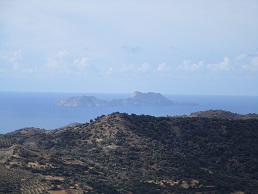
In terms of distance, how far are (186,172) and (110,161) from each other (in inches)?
525

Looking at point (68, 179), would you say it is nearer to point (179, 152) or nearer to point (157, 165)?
point (157, 165)

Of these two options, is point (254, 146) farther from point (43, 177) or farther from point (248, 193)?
point (43, 177)

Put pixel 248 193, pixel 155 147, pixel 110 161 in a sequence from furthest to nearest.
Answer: pixel 155 147 < pixel 110 161 < pixel 248 193

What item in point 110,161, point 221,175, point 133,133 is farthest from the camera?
point 133,133

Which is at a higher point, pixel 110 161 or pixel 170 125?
pixel 170 125

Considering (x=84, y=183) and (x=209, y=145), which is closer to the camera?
(x=84, y=183)

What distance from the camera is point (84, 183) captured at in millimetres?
50438

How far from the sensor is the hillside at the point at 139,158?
165 ft

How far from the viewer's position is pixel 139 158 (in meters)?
64.2

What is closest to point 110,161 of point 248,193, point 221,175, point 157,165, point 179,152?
point 157,165

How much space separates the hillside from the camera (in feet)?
165

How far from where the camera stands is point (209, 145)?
7244 centimetres

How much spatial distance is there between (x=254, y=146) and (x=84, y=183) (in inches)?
1399

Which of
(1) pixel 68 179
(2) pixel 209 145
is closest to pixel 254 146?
(2) pixel 209 145
